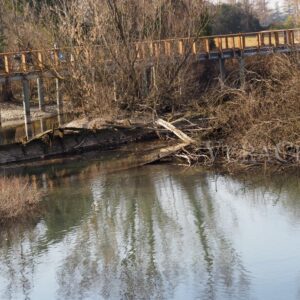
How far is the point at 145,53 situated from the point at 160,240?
1524 centimetres

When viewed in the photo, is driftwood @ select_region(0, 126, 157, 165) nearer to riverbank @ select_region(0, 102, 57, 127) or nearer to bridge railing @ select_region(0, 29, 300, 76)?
bridge railing @ select_region(0, 29, 300, 76)

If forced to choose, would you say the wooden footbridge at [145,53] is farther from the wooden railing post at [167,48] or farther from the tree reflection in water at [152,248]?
the tree reflection in water at [152,248]

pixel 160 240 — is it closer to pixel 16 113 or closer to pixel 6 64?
pixel 6 64

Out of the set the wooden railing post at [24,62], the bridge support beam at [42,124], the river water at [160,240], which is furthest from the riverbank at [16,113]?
the river water at [160,240]

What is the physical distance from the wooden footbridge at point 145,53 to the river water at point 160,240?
8605mm

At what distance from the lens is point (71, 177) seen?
2345 cm

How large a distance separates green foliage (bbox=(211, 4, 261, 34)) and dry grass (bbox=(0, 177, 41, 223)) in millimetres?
36010

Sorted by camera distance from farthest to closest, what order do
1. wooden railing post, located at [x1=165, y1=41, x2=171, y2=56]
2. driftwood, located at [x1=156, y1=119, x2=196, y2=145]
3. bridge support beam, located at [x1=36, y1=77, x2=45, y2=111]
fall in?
bridge support beam, located at [x1=36, y1=77, x2=45, y2=111], wooden railing post, located at [x1=165, y1=41, x2=171, y2=56], driftwood, located at [x1=156, y1=119, x2=196, y2=145]

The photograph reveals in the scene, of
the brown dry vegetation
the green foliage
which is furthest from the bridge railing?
the green foliage

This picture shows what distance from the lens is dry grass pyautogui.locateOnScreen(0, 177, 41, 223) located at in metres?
17.7

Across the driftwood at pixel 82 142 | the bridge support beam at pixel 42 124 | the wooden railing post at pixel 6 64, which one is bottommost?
the driftwood at pixel 82 142

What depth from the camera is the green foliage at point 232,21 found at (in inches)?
2151

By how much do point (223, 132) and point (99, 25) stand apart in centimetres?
789

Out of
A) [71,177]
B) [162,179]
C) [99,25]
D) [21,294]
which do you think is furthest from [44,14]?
[21,294]
